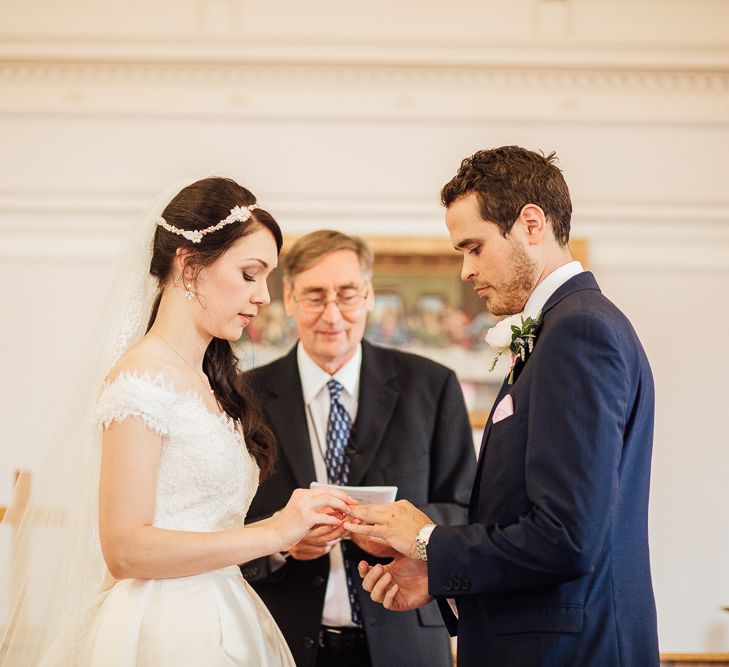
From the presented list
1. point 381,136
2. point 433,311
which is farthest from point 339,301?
point 381,136

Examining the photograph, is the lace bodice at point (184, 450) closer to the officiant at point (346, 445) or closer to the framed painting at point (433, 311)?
the officiant at point (346, 445)

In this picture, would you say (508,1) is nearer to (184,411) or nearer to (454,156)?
(454,156)

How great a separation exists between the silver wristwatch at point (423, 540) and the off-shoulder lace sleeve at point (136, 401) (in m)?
0.69

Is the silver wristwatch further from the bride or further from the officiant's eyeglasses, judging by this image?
the officiant's eyeglasses

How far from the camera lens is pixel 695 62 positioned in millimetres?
5102

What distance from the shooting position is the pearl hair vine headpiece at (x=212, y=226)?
8.13 ft

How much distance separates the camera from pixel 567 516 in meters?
2.03

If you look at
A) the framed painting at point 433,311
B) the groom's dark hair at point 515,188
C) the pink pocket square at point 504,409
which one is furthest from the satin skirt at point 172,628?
the framed painting at point 433,311

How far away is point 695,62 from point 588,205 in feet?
3.21

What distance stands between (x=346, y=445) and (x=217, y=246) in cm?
103

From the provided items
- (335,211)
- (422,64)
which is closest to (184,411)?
(335,211)

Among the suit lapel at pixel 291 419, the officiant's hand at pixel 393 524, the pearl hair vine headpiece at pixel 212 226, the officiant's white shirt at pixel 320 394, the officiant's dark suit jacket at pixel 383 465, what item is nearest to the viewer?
the officiant's hand at pixel 393 524

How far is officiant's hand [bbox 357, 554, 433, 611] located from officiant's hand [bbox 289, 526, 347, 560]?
0.50 feet

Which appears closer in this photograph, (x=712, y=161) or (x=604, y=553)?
(x=604, y=553)
